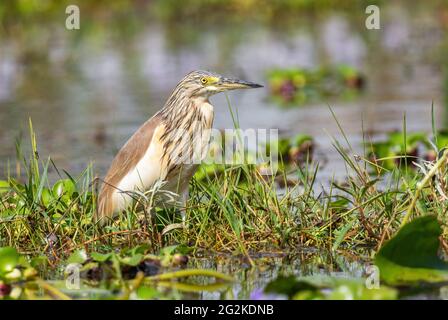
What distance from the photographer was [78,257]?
17.3 ft

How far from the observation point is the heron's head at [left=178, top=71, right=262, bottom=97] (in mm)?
6344

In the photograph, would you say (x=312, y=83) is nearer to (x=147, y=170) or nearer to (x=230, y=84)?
(x=230, y=84)

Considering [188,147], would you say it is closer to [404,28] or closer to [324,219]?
[324,219]

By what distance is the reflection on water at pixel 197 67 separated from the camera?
35.2 ft

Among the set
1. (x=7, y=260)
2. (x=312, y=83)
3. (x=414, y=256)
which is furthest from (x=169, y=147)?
(x=312, y=83)

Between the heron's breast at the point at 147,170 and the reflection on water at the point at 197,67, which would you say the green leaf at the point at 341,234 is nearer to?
the heron's breast at the point at 147,170

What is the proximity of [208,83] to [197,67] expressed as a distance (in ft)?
28.2

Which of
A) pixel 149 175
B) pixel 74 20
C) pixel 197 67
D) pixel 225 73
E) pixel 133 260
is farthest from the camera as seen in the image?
pixel 197 67

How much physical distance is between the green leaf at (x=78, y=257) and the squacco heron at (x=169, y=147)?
0.64 meters

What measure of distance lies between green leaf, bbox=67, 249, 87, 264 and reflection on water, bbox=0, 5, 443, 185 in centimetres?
273

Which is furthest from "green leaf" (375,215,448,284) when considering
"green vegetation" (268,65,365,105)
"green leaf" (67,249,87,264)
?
"green vegetation" (268,65,365,105)

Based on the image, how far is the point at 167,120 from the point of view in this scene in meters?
6.34

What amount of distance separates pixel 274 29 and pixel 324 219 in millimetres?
14588

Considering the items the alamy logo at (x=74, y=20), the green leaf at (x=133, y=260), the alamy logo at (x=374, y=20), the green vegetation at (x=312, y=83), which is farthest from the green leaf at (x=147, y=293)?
the green vegetation at (x=312, y=83)
